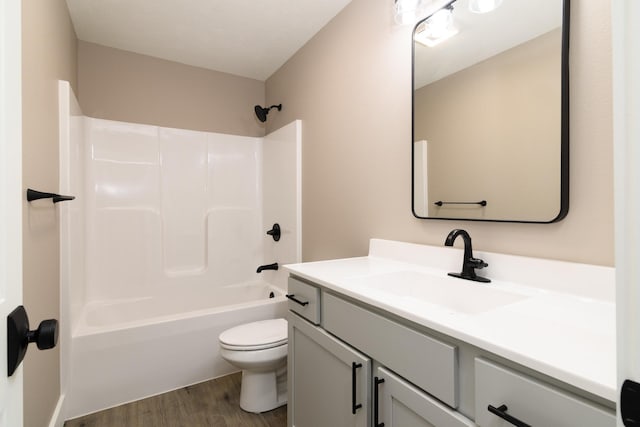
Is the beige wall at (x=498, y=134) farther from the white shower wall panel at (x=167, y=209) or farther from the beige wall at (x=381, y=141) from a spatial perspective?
the white shower wall panel at (x=167, y=209)

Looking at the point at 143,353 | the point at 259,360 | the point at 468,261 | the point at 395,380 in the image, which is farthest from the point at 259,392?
the point at 468,261

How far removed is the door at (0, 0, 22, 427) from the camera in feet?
1.66

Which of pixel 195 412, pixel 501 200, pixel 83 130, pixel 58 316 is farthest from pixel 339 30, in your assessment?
pixel 195 412

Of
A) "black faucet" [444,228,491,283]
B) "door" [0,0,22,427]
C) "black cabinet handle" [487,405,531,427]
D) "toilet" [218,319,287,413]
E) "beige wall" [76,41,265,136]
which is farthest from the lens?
"beige wall" [76,41,265,136]

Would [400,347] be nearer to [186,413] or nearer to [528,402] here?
[528,402]

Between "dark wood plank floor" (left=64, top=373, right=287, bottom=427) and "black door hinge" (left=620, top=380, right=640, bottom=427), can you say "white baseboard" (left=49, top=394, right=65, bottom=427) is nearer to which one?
"dark wood plank floor" (left=64, top=373, right=287, bottom=427)

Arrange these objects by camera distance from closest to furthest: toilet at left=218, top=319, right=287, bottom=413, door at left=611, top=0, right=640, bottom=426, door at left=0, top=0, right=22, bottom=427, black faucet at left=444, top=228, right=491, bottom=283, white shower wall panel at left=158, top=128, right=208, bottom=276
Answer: door at left=611, top=0, right=640, bottom=426
door at left=0, top=0, right=22, bottom=427
black faucet at left=444, top=228, right=491, bottom=283
toilet at left=218, top=319, right=287, bottom=413
white shower wall panel at left=158, top=128, right=208, bottom=276

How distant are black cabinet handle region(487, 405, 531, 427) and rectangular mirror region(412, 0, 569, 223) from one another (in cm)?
68

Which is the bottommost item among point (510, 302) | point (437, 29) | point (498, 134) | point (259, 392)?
point (259, 392)

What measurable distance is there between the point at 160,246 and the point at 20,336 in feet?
7.78

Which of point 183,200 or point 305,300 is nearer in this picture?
point 305,300

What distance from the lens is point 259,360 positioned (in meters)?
1.79

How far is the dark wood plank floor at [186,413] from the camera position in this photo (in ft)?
5.88

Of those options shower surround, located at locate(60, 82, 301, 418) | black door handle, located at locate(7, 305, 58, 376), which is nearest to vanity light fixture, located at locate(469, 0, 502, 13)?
shower surround, located at locate(60, 82, 301, 418)
